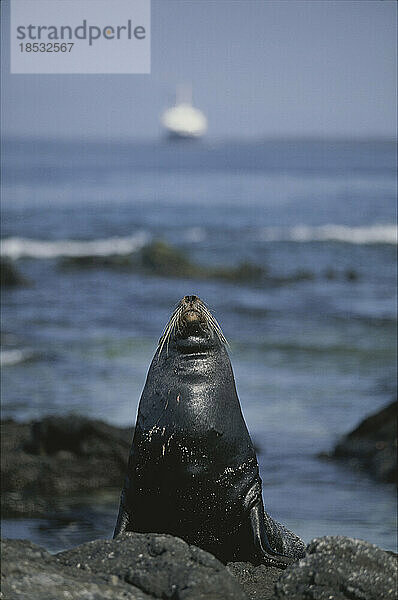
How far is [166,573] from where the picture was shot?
8.42 ft

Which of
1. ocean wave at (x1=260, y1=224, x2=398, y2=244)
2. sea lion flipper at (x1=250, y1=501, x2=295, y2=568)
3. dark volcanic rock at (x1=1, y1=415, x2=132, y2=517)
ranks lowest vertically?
dark volcanic rock at (x1=1, y1=415, x2=132, y2=517)

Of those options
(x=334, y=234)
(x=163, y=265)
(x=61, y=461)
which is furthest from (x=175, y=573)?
(x=334, y=234)

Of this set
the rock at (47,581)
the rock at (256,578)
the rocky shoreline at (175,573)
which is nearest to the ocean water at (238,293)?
the rock at (256,578)

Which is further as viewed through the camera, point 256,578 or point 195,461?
point 195,461

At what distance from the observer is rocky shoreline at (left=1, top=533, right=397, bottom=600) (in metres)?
2.40

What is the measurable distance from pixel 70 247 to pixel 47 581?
13.8m

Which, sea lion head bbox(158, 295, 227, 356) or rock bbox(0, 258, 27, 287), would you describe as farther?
rock bbox(0, 258, 27, 287)

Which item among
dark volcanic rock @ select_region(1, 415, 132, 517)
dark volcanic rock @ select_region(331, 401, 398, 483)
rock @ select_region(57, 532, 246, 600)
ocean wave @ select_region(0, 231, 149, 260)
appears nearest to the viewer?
rock @ select_region(57, 532, 246, 600)

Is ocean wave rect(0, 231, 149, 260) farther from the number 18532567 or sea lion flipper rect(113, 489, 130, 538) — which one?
sea lion flipper rect(113, 489, 130, 538)

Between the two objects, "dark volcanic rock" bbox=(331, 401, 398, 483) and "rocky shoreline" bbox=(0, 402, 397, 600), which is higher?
"rocky shoreline" bbox=(0, 402, 397, 600)

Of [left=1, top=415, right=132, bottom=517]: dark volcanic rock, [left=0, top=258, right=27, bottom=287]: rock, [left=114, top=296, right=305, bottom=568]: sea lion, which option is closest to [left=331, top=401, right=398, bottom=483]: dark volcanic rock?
[left=1, top=415, right=132, bottom=517]: dark volcanic rock

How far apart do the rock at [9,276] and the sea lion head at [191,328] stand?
10.2 metres

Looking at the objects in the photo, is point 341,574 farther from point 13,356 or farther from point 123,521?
point 13,356

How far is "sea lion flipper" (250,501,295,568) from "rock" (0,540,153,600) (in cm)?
85
